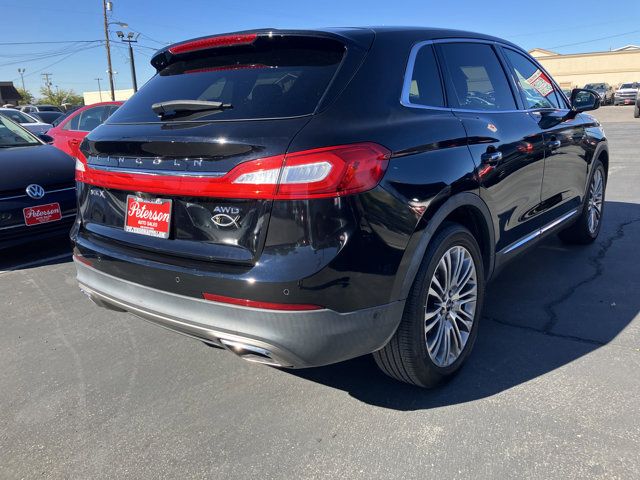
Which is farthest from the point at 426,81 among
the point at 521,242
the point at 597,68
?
the point at 597,68

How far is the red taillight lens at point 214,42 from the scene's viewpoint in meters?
2.56

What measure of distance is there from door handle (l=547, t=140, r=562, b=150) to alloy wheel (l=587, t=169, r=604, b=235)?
3.73ft

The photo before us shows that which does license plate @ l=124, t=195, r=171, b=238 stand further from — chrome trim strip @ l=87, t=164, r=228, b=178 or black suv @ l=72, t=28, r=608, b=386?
chrome trim strip @ l=87, t=164, r=228, b=178

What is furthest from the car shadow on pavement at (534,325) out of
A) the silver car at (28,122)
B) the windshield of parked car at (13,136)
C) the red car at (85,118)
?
the silver car at (28,122)

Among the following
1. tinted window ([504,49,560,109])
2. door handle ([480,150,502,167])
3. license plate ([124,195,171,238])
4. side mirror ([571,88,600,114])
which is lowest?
license plate ([124,195,171,238])

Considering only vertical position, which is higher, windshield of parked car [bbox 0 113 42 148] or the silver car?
windshield of parked car [bbox 0 113 42 148]

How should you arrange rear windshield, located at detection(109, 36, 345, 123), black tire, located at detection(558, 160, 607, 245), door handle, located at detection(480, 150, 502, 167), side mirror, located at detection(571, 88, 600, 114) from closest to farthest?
1. rear windshield, located at detection(109, 36, 345, 123)
2. door handle, located at detection(480, 150, 502, 167)
3. side mirror, located at detection(571, 88, 600, 114)
4. black tire, located at detection(558, 160, 607, 245)

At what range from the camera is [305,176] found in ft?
6.63

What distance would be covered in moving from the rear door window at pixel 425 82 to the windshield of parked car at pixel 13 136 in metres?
4.92

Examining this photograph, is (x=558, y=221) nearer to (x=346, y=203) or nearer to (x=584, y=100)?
(x=584, y=100)

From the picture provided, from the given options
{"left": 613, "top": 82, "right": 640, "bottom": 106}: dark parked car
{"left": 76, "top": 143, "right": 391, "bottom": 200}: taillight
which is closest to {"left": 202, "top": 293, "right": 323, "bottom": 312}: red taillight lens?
{"left": 76, "top": 143, "right": 391, "bottom": 200}: taillight

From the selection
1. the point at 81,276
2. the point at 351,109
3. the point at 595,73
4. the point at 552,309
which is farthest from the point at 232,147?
the point at 595,73

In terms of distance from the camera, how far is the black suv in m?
2.06

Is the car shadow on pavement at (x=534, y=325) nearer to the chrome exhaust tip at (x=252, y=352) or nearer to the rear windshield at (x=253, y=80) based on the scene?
the chrome exhaust tip at (x=252, y=352)
